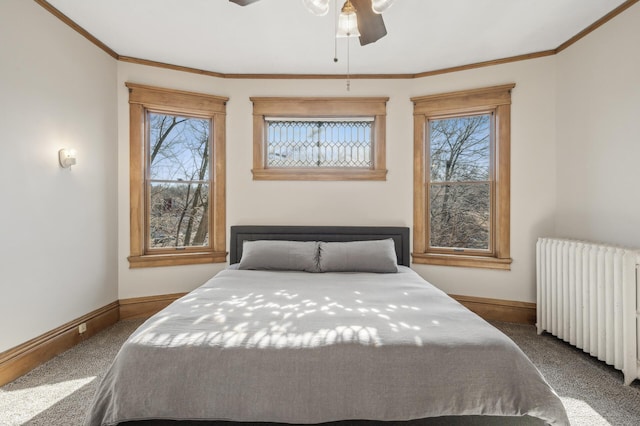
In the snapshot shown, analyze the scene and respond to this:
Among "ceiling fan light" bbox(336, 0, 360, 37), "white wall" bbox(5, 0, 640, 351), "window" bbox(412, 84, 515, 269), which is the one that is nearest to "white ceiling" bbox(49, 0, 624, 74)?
"white wall" bbox(5, 0, 640, 351)

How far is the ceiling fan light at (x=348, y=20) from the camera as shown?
6.09ft

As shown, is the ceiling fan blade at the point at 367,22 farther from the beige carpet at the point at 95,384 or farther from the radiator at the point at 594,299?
the beige carpet at the point at 95,384

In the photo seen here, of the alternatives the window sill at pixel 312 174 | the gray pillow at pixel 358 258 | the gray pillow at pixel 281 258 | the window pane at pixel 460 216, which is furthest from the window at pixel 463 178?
the gray pillow at pixel 281 258

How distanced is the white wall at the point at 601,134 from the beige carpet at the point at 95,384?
1030mm

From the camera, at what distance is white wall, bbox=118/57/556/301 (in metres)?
3.25

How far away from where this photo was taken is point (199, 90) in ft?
11.8

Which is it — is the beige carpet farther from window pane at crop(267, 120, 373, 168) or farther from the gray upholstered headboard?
window pane at crop(267, 120, 373, 168)

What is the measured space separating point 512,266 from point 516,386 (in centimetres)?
234

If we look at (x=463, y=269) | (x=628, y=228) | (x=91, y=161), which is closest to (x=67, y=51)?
(x=91, y=161)

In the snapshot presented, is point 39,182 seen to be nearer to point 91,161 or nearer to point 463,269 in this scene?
point 91,161

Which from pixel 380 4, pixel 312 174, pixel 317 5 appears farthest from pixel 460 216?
pixel 317 5

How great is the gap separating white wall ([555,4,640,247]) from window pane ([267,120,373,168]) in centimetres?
197

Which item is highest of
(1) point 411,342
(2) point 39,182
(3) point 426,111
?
(3) point 426,111

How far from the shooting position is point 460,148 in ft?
11.8
